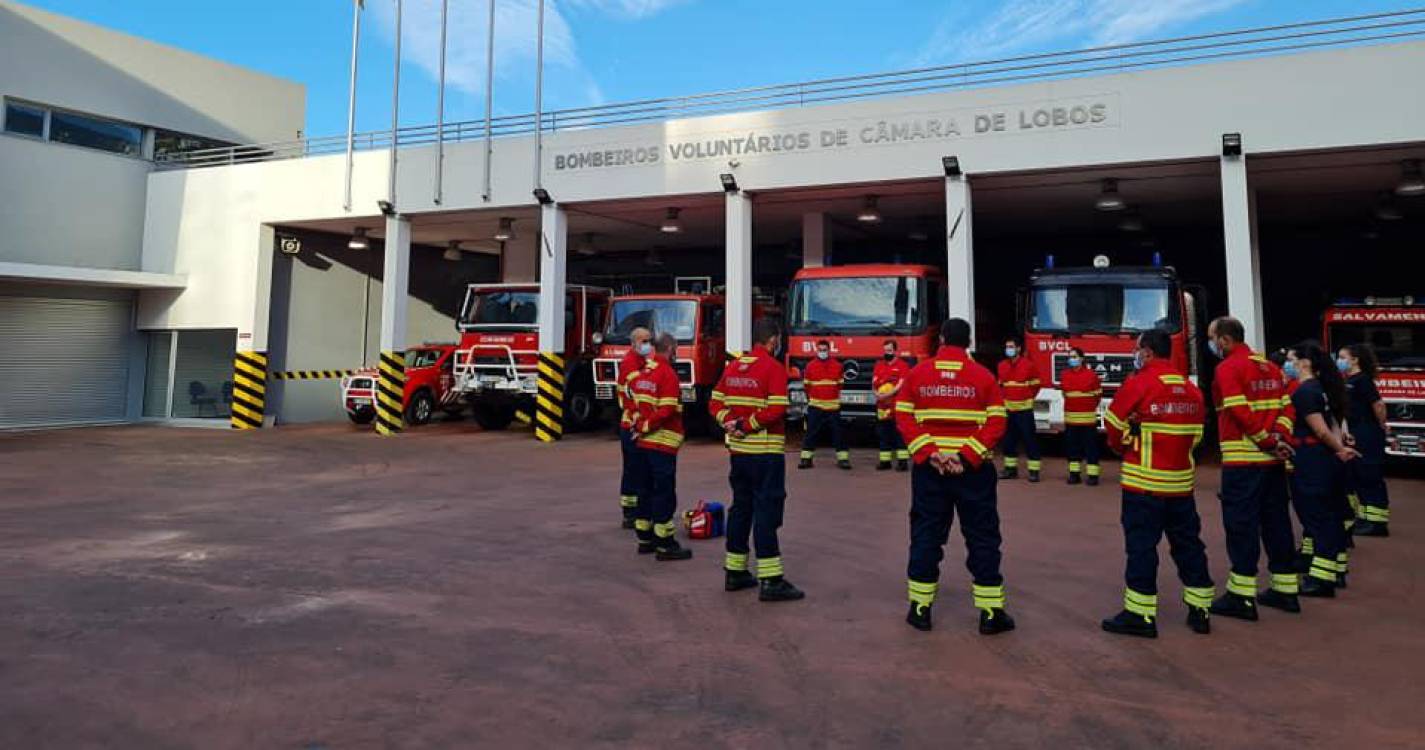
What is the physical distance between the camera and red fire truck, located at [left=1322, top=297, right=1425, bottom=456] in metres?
9.42

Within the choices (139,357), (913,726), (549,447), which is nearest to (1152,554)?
(913,726)

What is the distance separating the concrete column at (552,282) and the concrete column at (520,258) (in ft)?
14.5

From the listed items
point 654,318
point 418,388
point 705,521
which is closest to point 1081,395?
point 705,521

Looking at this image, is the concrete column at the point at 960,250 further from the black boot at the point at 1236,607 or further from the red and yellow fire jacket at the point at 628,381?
the black boot at the point at 1236,607

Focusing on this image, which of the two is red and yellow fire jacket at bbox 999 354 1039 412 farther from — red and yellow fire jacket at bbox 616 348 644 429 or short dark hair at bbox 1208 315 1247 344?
red and yellow fire jacket at bbox 616 348 644 429

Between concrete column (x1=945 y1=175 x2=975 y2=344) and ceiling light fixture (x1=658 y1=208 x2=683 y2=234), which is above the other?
ceiling light fixture (x1=658 y1=208 x2=683 y2=234)

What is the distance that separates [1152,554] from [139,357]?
21.1m

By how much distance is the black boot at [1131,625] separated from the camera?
4137 millimetres

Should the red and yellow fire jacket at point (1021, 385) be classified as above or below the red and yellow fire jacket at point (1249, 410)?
above

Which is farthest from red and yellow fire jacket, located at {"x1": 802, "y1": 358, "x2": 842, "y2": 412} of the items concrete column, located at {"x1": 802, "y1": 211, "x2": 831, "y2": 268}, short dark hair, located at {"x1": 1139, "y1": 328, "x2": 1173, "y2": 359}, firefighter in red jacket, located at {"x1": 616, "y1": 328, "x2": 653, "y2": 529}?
short dark hair, located at {"x1": 1139, "y1": 328, "x2": 1173, "y2": 359}

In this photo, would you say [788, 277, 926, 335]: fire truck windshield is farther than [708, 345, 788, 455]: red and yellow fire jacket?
Yes

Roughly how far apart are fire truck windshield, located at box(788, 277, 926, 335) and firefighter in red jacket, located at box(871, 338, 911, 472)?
0.42 meters

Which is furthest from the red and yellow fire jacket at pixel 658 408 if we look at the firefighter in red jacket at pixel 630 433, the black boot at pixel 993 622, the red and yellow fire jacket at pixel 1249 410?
the red and yellow fire jacket at pixel 1249 410

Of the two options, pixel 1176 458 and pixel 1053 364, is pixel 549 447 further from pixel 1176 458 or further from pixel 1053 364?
pixel 1176 458
